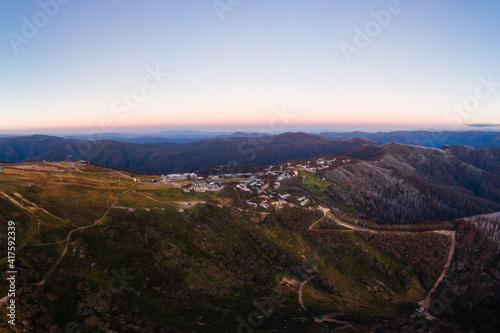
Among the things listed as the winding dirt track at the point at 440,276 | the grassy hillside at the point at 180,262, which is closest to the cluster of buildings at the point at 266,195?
the grassy hillside at the point at 180,262

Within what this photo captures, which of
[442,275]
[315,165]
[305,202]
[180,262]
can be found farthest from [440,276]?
[315,165]

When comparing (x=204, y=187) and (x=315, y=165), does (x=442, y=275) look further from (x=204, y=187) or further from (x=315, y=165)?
(x=315, y=165)

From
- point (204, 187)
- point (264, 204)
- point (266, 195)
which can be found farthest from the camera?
point (266, 195)

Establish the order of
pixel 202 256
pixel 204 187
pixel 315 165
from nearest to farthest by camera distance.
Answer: pixel 202 256, pixel 204 187, pixel 315 165

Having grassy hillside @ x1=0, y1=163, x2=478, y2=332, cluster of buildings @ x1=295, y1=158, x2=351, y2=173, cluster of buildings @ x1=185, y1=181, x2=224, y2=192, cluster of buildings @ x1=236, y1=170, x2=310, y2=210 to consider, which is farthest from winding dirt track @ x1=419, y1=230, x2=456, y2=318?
cluster of buildings @ x1=185, y1=181, x2=224, y2=192

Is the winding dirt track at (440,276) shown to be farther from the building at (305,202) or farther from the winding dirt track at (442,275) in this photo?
the building at (305,202)

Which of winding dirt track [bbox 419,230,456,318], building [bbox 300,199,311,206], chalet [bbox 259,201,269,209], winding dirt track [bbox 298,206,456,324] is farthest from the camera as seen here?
building [bbox 300,199,311,206]

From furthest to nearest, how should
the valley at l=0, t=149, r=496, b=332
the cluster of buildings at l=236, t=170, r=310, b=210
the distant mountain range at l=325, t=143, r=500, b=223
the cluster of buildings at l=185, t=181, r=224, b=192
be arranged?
the distant mountain range at l=325, t=143, r=500, b=223, the cluster of buildings at l=236, t=170, r=310, b=210, the cluster of buildings at l=185, t=181, r=224, b=192, the valley at l=0, t=149, r=496, b=332

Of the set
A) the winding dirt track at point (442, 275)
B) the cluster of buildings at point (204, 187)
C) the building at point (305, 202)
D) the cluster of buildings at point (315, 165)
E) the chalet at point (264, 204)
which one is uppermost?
the cluster of buildings at point (315, 165)

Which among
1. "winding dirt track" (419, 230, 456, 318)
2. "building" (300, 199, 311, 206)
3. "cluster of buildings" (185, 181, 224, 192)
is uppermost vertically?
"cluster of buildings" (185, 181, 224, 192)

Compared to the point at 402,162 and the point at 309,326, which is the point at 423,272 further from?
the point at 402,162

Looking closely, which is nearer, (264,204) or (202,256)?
(202,256)

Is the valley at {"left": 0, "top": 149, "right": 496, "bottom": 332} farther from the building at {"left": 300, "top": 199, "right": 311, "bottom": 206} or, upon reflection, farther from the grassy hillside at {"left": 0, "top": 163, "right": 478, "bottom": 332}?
the building at {"left": 300, "top": 199, "right": 311, "bottom": 206}
